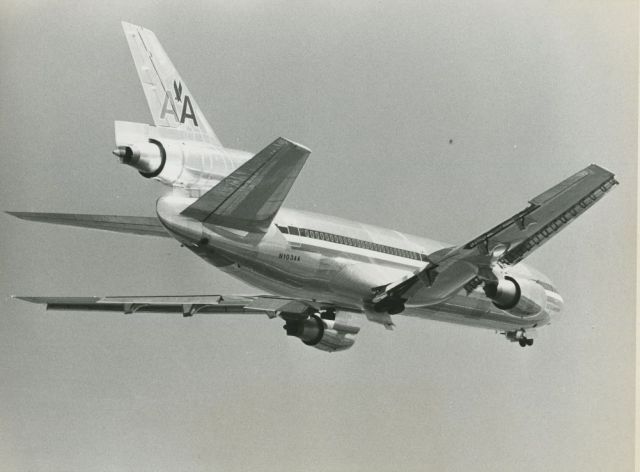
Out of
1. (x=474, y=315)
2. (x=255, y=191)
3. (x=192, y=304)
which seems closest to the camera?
(x=255, y=191)

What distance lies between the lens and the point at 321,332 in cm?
2562

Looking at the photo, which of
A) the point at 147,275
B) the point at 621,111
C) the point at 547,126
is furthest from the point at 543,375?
the point at 147,275

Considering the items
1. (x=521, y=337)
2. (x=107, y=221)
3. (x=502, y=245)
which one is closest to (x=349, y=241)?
(x=502, y=245)

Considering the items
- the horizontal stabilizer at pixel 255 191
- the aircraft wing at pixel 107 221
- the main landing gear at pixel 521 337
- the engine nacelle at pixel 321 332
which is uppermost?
the main landing gear at pixel 521 337

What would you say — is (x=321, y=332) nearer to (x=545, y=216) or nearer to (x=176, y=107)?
(x=545, y=216)

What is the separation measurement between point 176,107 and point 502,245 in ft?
24.8

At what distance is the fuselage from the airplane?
27 mm

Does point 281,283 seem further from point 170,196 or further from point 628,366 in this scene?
point 628,366

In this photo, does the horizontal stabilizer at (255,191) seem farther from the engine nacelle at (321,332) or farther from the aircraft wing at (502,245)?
the engine nacelle at (321,332)

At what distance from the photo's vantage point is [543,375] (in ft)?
97.3

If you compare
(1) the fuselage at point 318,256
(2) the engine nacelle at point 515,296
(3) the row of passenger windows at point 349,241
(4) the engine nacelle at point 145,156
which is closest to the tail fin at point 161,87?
(4) the engine nacelle at point 145,156

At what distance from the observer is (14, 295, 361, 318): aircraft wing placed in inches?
A: 876

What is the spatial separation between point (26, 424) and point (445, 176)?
1547cm

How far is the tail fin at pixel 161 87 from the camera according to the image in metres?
20.1
